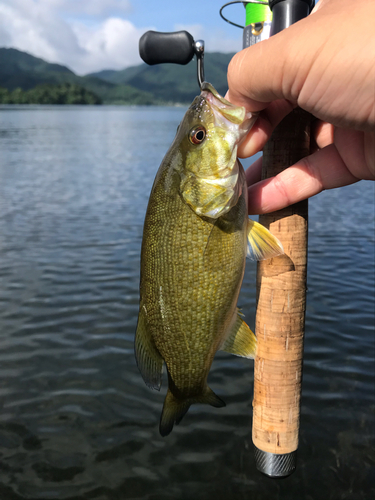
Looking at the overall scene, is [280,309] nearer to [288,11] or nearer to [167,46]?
[288,11]

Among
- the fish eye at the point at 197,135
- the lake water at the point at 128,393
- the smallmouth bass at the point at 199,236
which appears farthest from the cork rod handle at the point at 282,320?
the lake water at the point at 128,393

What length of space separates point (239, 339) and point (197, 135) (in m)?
1.22

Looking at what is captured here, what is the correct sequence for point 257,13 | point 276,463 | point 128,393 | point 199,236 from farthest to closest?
point 128,393
point 276,463
point 257,13
point 199,236

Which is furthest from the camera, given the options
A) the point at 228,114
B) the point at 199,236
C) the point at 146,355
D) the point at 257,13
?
the point at 257,13

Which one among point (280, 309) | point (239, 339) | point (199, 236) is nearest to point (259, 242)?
point (199, 236)

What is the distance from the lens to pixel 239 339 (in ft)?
8.45

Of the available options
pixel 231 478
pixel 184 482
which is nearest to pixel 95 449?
pixel 184 482

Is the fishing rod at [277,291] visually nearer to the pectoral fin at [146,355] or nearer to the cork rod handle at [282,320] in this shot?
the cork rod handle at [282,320]

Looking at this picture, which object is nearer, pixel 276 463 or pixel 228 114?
pixel 228 114

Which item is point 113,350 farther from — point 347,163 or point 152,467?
point 347,163

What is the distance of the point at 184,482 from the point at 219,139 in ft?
12.1

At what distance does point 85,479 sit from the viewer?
440 centimetres

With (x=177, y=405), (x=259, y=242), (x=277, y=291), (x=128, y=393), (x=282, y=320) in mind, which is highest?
(x=259, y=242)

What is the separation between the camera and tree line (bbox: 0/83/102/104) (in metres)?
157
